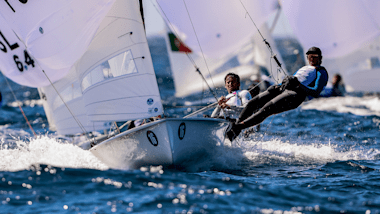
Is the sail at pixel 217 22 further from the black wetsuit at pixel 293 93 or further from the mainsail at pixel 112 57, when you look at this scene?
the black wetsuit at pixel 293 93

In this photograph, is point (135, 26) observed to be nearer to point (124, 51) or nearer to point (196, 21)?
point (124, 51)

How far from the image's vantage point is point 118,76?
5156 mm

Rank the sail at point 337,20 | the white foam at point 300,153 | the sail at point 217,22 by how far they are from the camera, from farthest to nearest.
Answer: the sail at point 337,20 → the sail at point 217,22 → the white foam at point 300,153

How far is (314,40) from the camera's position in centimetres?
1229

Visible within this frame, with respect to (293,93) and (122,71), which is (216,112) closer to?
(293,93)

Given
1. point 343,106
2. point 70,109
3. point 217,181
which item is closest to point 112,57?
point 70,109

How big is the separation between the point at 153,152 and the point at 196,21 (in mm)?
5333

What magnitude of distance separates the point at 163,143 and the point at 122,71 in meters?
1.26

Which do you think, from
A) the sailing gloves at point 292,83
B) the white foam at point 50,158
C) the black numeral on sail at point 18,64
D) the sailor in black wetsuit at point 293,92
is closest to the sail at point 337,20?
the sailor in black wetsuit at point 293,92

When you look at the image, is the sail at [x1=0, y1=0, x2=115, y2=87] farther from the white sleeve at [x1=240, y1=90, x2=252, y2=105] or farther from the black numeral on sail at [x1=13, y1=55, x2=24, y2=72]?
the white sleeve at [x1=240, y1=90, x2=252, y2=105]

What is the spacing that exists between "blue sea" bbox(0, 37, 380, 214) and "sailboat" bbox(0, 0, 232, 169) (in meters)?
0.25

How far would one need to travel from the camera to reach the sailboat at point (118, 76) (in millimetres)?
4508

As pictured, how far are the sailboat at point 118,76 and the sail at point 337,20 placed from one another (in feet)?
25.4

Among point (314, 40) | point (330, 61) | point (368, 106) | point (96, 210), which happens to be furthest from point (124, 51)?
point (330, 61)
